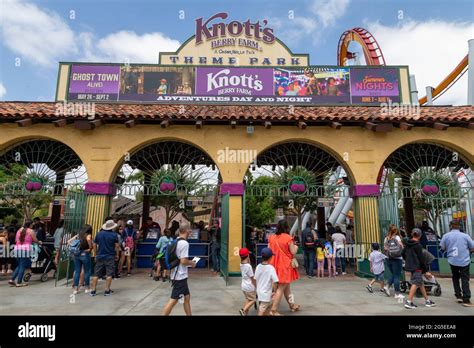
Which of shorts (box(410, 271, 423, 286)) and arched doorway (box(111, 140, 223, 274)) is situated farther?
arched doorway (box(111, 140, 223, 274))

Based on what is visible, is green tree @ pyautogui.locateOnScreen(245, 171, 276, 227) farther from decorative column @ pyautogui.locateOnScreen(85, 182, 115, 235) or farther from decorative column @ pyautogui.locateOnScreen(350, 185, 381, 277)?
decorative column @ pyautogui.locateOnScreen(85, 182, 115, 235)

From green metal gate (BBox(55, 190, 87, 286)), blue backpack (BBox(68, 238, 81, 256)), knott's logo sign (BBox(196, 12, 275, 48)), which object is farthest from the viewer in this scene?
knott's logo sign (BBox(196, 12, 275, 48))

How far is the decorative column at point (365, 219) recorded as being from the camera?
989 cm

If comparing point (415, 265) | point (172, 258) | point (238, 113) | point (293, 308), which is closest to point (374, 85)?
point (238, 113)

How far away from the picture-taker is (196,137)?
1026 cm

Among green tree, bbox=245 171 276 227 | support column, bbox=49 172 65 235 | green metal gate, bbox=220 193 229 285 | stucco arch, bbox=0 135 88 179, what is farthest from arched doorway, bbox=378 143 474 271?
green tree, bbox=245 171 276 227

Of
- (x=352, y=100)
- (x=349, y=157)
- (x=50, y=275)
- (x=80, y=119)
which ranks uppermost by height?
(x=352, y=100)

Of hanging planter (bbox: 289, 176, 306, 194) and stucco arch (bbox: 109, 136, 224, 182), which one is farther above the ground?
stucco arch (bbox: 109, 136, 224, 182)

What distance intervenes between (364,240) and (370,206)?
44.1 inches

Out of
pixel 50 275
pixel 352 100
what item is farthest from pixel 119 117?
pixel 352 100

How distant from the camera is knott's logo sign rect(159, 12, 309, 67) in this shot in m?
13.3

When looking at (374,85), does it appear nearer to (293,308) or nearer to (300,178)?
(300,178)

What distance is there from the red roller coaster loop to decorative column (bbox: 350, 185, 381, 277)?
10057mm
